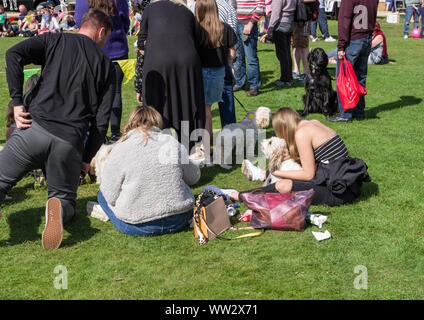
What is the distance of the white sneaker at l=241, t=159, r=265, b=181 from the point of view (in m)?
5.64

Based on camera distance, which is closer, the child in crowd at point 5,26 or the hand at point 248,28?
the hand at point 248,28

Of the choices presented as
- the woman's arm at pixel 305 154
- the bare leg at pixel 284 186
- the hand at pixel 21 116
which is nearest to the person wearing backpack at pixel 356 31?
the woman's arm at pixel 305 154

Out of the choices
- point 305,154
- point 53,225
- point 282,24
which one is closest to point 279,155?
point 305,154

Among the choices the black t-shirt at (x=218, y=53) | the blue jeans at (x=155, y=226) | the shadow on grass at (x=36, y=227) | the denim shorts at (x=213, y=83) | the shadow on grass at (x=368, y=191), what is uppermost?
the black t-shirt at (x=218, y=53)

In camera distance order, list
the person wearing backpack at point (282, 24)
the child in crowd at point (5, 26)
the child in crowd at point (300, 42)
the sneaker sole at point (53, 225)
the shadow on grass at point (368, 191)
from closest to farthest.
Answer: the sneaker sole at point (53, 225) → the shadow on grass at point (368, 191) → the person wearing backpack at point (282, 24) → the child in crowd at point (300, 42) → the child in crowd at point (5, 26)

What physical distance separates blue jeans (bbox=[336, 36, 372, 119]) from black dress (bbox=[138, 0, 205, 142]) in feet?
10.0

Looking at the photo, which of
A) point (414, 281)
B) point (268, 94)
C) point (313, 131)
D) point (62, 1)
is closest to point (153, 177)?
point (313, 131)

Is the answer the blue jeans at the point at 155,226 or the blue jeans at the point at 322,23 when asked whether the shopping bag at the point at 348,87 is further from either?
the blue jeans at the point at 322,23

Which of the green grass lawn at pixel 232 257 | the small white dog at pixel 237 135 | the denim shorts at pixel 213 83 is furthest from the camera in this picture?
the small white dog at pixel 237 135

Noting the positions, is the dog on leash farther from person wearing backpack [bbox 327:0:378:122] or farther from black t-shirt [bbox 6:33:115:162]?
person wearing backpack [bbox 327:0:378:122]

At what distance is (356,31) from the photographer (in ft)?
24.3

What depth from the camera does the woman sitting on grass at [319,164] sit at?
4746 millimetres

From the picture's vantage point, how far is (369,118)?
8172 mm

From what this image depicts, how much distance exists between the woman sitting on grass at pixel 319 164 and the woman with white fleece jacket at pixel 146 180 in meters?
1.09
